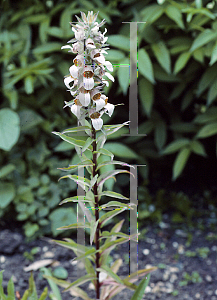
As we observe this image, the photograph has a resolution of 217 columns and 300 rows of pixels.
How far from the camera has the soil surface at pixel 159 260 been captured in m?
1.61

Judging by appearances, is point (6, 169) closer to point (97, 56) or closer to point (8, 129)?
point (8, 129)

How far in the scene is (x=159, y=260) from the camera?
71.9 inches

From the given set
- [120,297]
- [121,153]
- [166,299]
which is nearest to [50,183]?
[121,153]

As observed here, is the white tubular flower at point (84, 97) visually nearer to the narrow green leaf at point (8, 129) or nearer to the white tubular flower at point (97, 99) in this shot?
the white tubular flower at point (97, 99)

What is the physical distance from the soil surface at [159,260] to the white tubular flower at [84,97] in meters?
1.17

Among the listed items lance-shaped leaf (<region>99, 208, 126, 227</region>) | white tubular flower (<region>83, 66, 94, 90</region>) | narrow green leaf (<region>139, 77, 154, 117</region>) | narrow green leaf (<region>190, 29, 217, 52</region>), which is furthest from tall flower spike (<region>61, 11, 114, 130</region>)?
narrow green leaf (<region>139, 77, 154, 117</region>)

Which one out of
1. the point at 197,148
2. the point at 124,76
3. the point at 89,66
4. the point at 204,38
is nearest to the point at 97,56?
the point at 89,66

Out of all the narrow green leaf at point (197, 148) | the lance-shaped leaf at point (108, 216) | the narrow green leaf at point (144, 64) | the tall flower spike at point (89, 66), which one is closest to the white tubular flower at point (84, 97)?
the tall flower spike at point (89, 66)

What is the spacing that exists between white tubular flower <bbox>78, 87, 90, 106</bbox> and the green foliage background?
0.85 meters

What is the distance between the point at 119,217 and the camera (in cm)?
219

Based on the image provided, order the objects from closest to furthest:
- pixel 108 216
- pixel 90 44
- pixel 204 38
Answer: pixel 90 44, pixel 108 216, pixel 204 38

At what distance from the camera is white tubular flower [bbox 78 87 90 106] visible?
2.56ft

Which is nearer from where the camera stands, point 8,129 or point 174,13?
point 174,13

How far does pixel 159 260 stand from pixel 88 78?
1389mm
